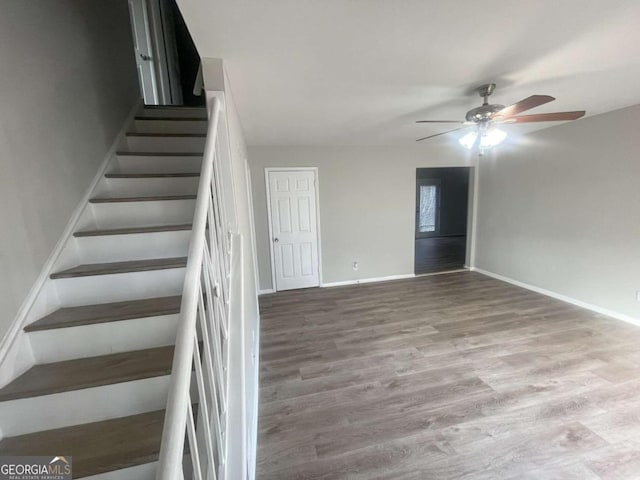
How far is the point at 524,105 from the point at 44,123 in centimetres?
301

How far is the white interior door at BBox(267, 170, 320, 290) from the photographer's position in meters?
4.23

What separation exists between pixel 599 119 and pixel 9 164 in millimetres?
5185

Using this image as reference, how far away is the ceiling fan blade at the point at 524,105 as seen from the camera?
1685mm

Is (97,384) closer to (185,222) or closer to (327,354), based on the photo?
(185,222)

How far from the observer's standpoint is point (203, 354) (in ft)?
3.64

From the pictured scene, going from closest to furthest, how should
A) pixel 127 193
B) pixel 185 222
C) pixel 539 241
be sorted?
pixel 185 222, pixel 127 193, pixel 539 241

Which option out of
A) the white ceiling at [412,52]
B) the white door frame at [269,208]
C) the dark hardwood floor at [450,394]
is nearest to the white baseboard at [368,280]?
the white door frame at [269,208]

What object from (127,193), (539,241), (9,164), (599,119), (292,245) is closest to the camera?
(9,164)

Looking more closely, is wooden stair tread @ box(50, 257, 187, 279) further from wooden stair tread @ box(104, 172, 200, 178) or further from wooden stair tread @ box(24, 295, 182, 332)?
wooden stair tread @ box(104, 172, 200, 178)

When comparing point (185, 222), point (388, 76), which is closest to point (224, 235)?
point (185, 222)

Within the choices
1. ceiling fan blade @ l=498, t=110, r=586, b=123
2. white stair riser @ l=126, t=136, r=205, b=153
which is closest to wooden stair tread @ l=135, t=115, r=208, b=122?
white stair riser @ l=126, t=136, r=205, b=153

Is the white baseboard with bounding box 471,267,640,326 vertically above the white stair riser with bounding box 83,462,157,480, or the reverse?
the white stair riser with bounding box 83,462,157,480

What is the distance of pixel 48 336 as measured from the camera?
127 cm
